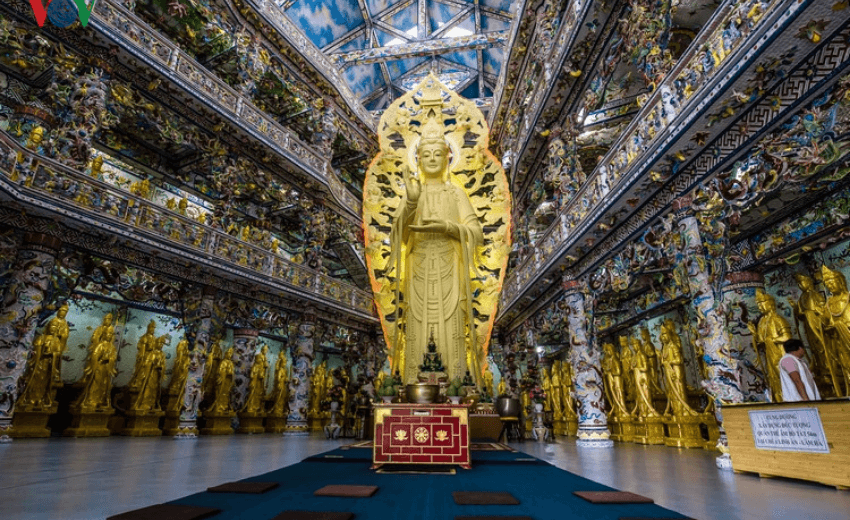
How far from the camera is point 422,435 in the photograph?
404 cm

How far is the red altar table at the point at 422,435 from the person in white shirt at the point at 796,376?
3.08 m

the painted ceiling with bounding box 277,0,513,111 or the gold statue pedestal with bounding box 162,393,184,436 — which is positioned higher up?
the painted ceiling with bounding box 277,0,513,111

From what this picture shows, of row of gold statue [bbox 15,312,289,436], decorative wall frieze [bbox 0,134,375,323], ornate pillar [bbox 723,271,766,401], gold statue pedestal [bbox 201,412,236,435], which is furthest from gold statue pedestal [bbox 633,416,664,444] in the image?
gold statue pedestal [bbox 201,412,236,435]

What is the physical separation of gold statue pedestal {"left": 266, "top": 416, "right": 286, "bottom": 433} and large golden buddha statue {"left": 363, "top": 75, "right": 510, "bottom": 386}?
6.93 metres

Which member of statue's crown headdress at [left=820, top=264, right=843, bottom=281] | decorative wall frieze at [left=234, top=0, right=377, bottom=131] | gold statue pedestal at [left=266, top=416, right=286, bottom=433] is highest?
decorative wall frieze at [left=234, top=0, right=377, bottom=131]

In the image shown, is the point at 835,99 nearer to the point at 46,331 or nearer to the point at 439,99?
the point at 439,99

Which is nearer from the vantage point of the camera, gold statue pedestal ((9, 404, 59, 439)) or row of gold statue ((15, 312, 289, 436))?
gold statue pedestal ((9, 404, 59, 439))

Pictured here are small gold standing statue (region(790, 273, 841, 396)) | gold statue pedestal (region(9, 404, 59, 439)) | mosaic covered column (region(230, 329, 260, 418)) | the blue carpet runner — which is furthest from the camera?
mosaic covered column (region(230, 329, 260, 418))

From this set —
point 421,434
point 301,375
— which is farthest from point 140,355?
point 421,434

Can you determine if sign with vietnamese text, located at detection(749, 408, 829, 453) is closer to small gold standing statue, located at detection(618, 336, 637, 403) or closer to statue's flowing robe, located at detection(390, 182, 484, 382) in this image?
statue's flowing robe, located at detection(390, 182, 484, 382)

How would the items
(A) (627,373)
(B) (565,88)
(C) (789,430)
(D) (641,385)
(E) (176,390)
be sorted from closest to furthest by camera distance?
(C) (789,430)
(B) (565,88)
(D) (641,385)
(A) (627,373)
(E) (176,390)

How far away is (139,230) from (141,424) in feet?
15.6

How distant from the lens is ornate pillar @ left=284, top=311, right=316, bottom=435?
35.7 ft

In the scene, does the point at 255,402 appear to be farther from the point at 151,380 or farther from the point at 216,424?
the point at 151,380
